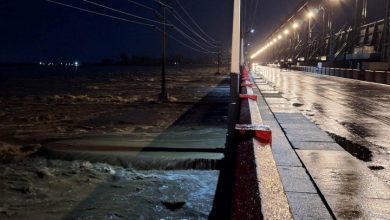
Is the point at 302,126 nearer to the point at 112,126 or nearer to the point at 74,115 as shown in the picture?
the point at 112,126

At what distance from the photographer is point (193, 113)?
19.8 metres

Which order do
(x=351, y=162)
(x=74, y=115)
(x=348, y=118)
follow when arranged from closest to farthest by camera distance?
1. (x=351, y=162)
2. (x=348, y=118)
3. (x=74, y=115)

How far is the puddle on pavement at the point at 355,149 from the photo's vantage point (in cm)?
736

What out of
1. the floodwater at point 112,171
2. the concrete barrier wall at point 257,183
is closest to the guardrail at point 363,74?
the floodwater at point 112,171

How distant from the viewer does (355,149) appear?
8031 mm

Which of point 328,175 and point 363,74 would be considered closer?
point 328,175

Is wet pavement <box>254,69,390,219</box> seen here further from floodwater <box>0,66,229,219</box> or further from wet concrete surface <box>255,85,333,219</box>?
floodwater <box>0,66,229,219</box>

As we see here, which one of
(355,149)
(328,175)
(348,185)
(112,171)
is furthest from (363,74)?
(348,185)

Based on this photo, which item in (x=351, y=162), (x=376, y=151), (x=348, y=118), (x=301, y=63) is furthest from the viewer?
(x=301, y=63)

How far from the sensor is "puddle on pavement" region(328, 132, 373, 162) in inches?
290

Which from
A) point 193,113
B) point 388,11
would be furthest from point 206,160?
point 388,11

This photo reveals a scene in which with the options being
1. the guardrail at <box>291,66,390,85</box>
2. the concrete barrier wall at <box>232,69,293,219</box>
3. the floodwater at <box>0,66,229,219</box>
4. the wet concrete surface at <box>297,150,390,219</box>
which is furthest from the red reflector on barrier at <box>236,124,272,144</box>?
the guardrail at <box>291,66,390,85</box>

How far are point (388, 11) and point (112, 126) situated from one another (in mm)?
34305

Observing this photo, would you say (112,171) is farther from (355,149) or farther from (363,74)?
(363,74)
